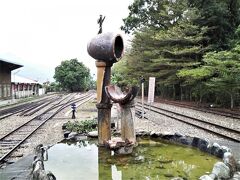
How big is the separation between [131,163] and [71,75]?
73.7 metres

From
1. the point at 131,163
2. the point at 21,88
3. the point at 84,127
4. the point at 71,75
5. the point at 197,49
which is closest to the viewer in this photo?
the point at 131,163

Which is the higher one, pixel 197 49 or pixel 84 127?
pixel 197 49

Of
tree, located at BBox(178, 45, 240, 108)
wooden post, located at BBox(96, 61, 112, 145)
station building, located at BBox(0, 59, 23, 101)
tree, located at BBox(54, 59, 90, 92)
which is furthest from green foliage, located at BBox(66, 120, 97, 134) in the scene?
tree, located at BBox(54, 59, 90, 92)

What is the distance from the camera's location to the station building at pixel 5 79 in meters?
43.6

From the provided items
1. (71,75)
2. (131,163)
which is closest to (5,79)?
(71,75)

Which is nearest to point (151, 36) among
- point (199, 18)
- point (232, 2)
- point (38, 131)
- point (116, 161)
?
point (199, 18)

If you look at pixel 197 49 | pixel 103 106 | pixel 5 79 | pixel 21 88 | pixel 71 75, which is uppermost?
pixel 197 49

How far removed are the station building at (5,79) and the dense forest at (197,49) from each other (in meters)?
16.7

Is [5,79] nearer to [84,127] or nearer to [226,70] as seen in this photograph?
[226,70]

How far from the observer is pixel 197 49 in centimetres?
3194

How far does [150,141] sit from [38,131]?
8805 millimetres

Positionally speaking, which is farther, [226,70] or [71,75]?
[71,75]

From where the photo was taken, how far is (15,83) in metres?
52.5

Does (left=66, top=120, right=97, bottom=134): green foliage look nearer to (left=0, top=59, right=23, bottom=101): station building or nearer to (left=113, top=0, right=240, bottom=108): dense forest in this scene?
(left=113, top=0, right=240, bottom=108): dense forest
